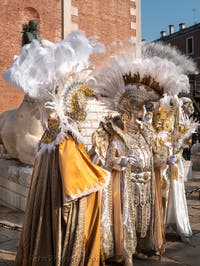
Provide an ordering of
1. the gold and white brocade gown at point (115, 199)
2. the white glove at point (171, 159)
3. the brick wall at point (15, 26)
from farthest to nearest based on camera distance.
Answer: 1. the brick wall at point (15, 26)
2. the white glove at point (171, 159)
3. the gold and white brocade gown at point (115, 199)

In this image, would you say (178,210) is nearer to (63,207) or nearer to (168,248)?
(168,248)

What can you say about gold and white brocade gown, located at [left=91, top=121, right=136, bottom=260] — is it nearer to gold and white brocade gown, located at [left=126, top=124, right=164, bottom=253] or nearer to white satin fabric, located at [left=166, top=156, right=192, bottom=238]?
gold and white brocade gown, located at [left=126, top=124, right=164, bottom=253]

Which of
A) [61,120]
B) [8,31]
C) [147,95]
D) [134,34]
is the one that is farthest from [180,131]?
[134,34]

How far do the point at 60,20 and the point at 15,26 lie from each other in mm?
1460

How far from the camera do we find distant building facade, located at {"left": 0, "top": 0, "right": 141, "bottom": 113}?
1023cm

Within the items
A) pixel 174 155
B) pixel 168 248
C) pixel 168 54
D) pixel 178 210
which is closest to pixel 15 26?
pixel 174 155

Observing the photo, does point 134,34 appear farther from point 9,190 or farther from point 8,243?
point 8,243

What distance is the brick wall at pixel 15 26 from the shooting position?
10.2 m

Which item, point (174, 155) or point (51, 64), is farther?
point (174, 155)

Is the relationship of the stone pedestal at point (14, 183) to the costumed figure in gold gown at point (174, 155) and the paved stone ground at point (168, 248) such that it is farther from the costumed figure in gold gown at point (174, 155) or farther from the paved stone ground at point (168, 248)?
the costumed figure in gold gown at point (174, 155)

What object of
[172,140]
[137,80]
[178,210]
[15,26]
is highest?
[15,26]

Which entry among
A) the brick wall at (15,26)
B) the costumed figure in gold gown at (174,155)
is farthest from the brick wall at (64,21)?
the costumed figure in gold gown at (174,155)

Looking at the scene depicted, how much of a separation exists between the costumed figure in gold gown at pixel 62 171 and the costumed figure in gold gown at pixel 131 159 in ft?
1.32

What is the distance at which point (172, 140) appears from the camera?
528 cm
